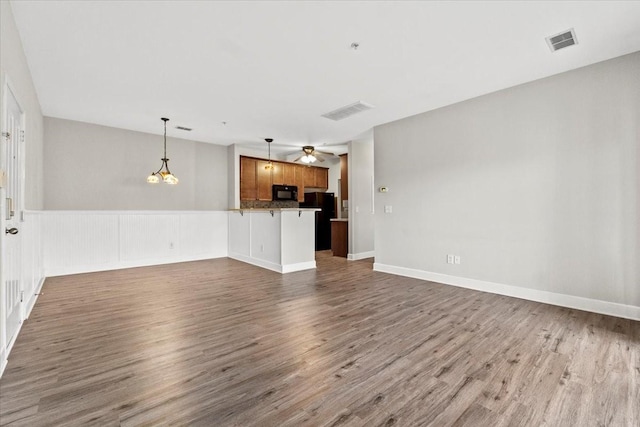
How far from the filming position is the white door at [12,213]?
7.54 ft

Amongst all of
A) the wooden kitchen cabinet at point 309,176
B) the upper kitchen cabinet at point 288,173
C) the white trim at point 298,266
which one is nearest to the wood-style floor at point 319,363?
the white trim at point 298,266

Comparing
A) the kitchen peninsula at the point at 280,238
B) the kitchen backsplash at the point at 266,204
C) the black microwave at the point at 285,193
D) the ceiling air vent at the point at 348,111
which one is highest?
the ceiling air vent at the point at 348,111

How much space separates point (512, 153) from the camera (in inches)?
153

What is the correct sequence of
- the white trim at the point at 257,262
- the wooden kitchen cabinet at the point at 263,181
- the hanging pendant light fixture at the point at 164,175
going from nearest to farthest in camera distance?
the white trim at the point at 257,262 < the hanging pendant light fixture at the point at 164,175 < the wooden kitchen cabinet at the point at 263,181

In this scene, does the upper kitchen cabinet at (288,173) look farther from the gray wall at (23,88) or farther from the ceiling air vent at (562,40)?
→ the ceiling air vent at (562,40)

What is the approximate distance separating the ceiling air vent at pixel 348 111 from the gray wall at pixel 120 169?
3.20 metres

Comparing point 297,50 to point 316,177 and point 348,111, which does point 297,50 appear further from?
point 316,177

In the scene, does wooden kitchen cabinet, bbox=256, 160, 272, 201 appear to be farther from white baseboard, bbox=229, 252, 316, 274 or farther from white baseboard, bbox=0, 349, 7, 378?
white baseboard, bbox=0, 349, 7, 378

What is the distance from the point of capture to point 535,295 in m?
3.70

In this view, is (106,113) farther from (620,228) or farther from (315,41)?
(620,228)

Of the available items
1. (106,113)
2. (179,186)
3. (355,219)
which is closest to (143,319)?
(106,113)

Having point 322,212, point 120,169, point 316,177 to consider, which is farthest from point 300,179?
point 120,169

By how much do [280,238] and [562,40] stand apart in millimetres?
4491

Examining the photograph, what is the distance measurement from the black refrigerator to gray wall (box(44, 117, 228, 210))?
8.53ft
